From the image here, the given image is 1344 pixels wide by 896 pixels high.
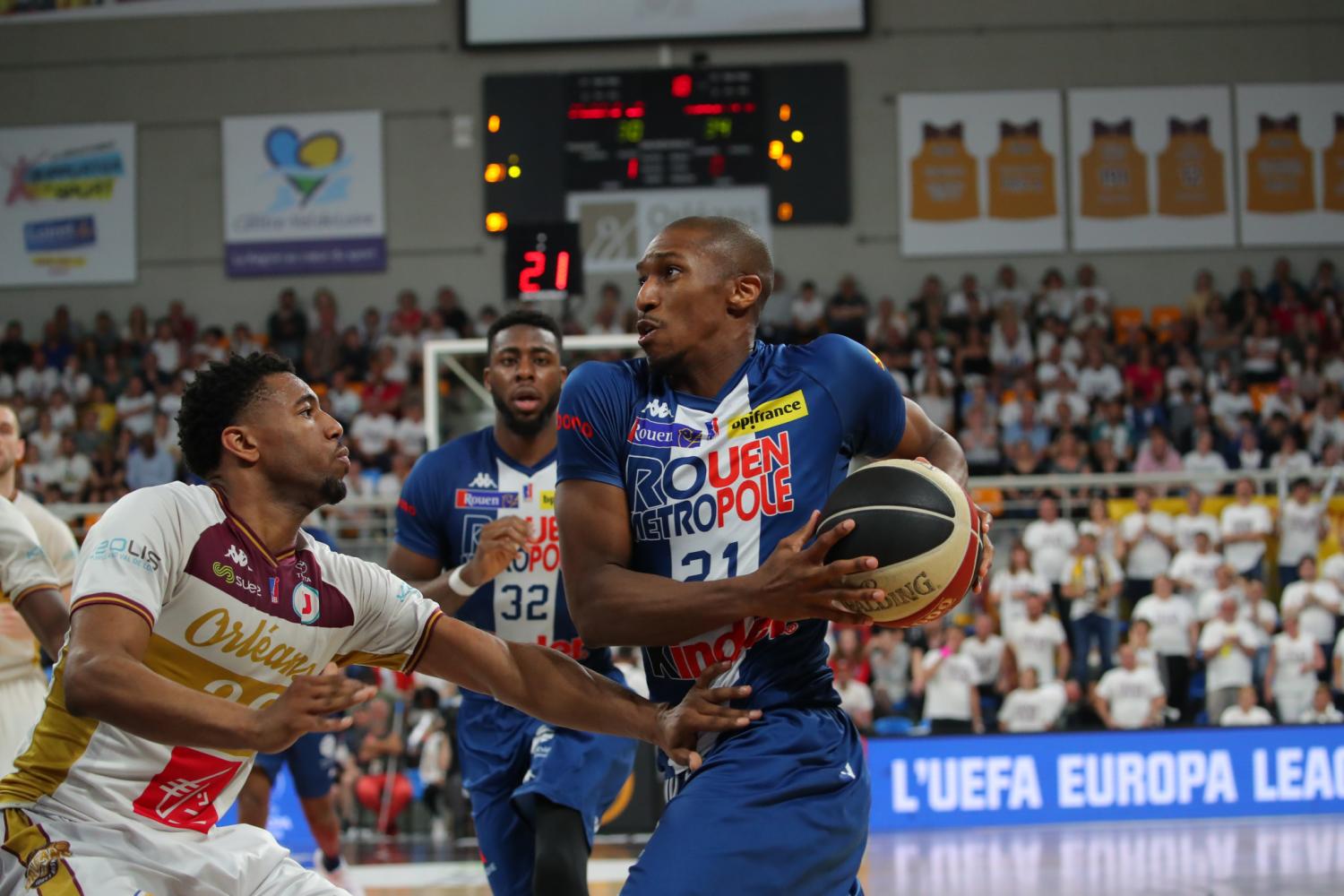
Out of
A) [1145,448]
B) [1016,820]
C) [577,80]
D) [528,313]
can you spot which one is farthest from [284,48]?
[528,313]

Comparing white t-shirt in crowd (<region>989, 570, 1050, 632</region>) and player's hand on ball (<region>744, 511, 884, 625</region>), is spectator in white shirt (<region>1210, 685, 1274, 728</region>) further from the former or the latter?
player's hand on ball (<region>744, 511, 884, 625</region>)

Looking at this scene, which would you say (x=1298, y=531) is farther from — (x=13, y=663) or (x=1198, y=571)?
(x=13, y=663)

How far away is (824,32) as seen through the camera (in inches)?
886

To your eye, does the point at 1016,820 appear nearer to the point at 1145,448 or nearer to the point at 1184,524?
the point at 1184,524

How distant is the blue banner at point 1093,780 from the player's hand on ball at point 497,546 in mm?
7747

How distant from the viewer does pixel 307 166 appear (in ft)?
75.5

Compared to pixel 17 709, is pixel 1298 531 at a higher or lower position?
lower

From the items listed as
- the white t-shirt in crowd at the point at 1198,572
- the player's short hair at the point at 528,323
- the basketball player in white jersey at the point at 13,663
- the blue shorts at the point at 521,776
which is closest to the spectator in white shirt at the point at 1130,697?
the white t-shirt in crowd at the point at 1198,572

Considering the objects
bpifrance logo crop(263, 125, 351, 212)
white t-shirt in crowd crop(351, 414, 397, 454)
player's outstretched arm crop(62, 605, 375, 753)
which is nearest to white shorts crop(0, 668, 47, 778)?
player's outstretched arm crop(62, 605, 375, 753)

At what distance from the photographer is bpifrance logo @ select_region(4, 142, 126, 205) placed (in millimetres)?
23062

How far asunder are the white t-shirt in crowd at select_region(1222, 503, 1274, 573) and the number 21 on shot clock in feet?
25.7

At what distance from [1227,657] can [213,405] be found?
12.2 m

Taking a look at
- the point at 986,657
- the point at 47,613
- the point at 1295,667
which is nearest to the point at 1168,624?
the point at 1295,667

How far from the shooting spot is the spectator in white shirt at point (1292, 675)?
13.7 meters
